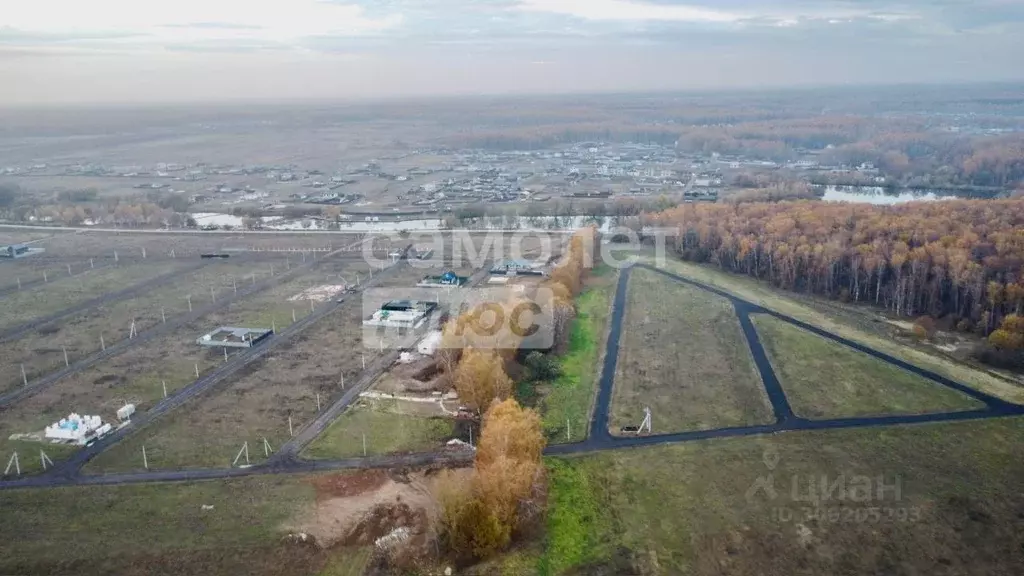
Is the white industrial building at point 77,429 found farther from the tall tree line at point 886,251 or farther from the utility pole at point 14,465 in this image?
the tall tree line at point 886,251

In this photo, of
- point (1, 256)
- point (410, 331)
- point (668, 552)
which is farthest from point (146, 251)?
point (668, 552)

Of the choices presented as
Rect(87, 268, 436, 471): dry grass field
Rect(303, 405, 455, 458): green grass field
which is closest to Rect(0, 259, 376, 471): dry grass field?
Rect(87, 268, 436, 471): dry grass field

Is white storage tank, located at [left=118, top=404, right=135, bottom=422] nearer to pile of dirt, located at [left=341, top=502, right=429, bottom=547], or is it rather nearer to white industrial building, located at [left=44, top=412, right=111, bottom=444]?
white industrial building, located at [left=44, top=412, right=111, bottom=444]

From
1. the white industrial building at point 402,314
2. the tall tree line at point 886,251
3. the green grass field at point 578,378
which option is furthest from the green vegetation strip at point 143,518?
the tall tree line at point 886,251

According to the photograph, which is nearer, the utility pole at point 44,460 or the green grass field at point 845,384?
the utility pole at point 44,460

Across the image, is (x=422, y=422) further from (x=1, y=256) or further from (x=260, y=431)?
(x=1, y=256)

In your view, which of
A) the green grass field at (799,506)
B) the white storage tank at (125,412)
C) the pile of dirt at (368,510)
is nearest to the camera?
the green grass field at (799,506)

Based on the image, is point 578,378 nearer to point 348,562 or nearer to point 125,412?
point 348,562
